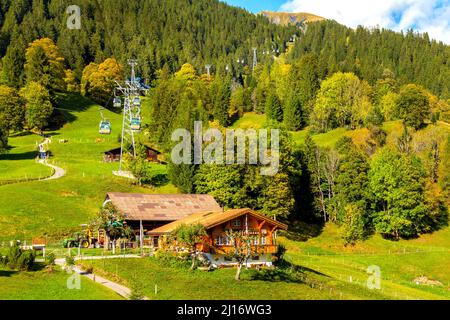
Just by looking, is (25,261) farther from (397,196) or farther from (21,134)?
(21,134)

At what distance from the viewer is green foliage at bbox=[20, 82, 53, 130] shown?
116006 mm

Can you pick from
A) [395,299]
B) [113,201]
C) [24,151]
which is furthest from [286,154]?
[24,151]

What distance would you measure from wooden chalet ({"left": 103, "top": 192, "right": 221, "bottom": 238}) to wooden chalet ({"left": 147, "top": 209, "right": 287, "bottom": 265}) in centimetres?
627

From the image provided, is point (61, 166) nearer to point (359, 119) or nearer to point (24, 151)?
point (24, 151)

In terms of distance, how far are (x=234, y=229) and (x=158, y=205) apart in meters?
15.2

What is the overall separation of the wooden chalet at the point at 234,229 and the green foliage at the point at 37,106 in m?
73.4

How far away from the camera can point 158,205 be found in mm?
62781

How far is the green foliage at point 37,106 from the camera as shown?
381ft

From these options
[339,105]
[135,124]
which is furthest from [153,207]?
[339,105]

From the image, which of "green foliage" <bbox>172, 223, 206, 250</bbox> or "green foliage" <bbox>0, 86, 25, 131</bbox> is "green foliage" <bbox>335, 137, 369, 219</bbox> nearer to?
"green foliage" <bbox>172, 223, 206, 250</bbox>

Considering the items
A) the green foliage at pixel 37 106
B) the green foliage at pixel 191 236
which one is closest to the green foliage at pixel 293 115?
the green foliage at pixel 37 106

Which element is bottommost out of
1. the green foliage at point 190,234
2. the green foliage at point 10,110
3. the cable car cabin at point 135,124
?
the green foliage at point 190,234

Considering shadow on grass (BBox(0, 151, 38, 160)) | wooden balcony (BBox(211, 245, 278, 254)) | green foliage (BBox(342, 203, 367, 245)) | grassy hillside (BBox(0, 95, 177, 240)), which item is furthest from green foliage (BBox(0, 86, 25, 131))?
wooden balcony (BBox(211, 245, 278, 254))

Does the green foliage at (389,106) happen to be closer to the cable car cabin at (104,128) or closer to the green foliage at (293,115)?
the green foliage at (293,115)
